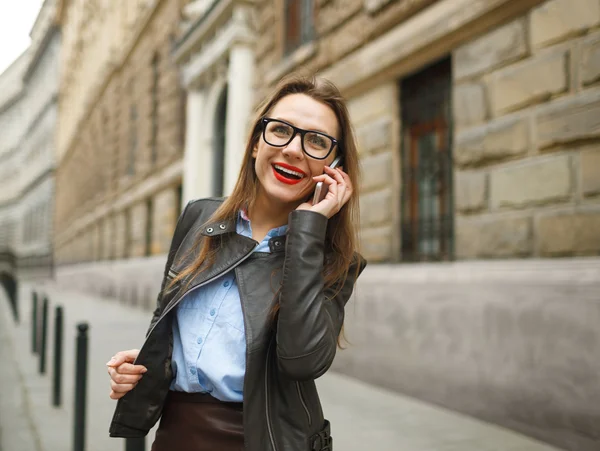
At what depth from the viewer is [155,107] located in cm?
1631

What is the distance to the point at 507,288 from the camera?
4.29 metres

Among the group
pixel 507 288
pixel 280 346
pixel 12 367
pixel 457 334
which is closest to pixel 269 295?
pixel 280 346

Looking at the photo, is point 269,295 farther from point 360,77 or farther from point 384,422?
point 360,77

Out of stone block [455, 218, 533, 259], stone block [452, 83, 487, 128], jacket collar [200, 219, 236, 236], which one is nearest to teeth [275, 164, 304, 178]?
jacket collar [200, 219, 236, 236]

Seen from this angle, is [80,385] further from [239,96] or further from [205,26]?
[205,26]

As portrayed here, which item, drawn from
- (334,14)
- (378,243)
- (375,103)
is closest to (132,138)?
(334,14)

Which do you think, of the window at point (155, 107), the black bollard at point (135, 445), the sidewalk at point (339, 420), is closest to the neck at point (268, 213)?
the black bollard at point (135, 445)

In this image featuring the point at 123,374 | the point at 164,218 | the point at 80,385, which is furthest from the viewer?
the point at 164,218


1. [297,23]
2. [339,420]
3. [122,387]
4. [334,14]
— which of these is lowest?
Result: [339,420]

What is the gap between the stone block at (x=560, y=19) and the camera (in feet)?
13.3

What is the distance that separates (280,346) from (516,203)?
3659 mm

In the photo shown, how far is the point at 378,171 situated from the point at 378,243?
775 millimetres

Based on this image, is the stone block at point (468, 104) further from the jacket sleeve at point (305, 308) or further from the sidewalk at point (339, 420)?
the jacket sleeve at point (305, 308)

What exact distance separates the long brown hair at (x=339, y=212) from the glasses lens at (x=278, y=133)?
10 centimetres
